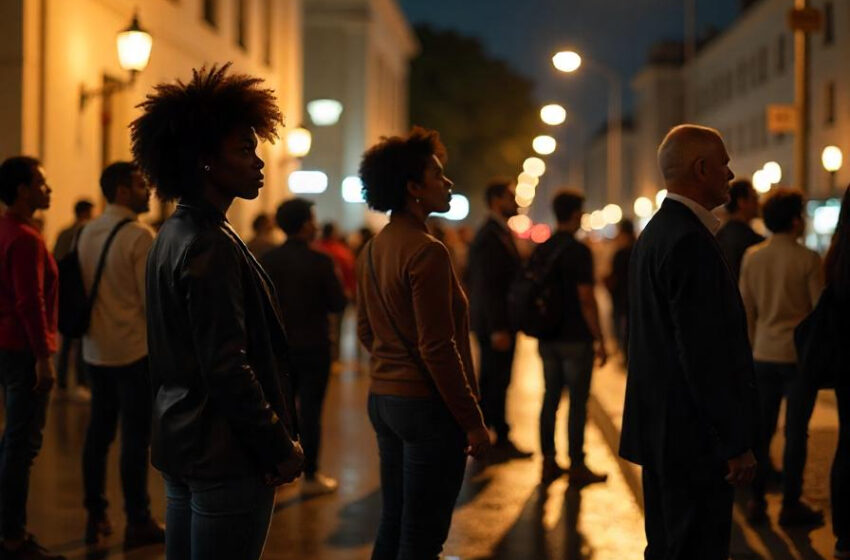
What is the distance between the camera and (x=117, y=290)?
6922 millimetres

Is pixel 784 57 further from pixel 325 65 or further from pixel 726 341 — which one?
pixel 726 341

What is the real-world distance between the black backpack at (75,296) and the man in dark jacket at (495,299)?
3.70 meters

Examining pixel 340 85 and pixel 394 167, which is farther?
pixel 340 85

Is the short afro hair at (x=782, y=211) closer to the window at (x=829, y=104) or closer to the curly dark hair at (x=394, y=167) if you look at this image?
the curly dark hair at (x=394, y=167)

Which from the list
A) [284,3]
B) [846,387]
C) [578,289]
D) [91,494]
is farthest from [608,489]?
[284,3]

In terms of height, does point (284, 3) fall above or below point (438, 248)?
above

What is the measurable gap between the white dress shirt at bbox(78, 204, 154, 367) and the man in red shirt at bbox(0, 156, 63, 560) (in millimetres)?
310

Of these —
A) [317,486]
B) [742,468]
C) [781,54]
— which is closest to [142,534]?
[317,486]

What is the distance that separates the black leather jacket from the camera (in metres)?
3.57

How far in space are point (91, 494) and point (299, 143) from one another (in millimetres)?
17787

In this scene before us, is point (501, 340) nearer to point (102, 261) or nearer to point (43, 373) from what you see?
point (102, 261)

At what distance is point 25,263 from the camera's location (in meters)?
6.48

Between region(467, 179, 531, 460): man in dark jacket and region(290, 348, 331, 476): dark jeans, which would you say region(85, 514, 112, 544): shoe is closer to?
region(290, 348, 331, 476): dark jeans

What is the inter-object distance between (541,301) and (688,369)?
4585 millimetres
